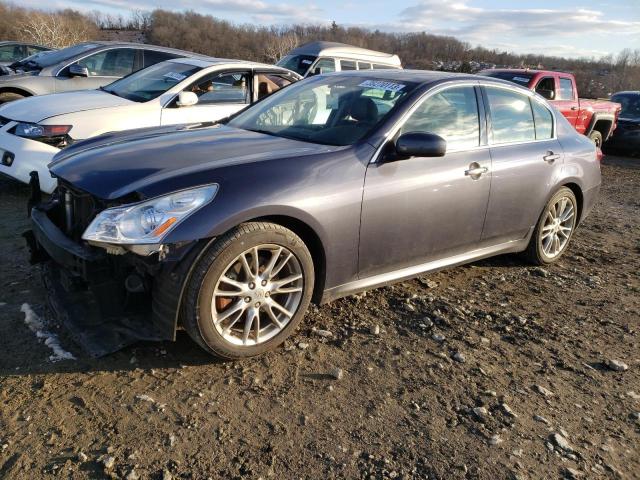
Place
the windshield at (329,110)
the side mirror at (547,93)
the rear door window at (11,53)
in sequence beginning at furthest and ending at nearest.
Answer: the rear door window at (11,53) → the side mirror at (547,93) → the windshield at (329,110)

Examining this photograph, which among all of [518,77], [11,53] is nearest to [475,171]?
[518,77]

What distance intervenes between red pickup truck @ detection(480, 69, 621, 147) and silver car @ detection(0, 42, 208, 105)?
6.82m

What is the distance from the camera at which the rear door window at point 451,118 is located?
12.0 feet

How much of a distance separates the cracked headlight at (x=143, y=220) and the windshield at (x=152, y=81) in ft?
12.5

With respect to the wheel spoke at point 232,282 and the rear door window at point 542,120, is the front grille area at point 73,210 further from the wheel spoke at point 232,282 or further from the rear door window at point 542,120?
the rear door window at point 542,120

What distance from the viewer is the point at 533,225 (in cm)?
465

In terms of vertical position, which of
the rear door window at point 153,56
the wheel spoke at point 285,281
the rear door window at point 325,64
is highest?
the rear door window at point 153,56

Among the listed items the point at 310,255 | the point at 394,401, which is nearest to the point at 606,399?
the point at 394,401

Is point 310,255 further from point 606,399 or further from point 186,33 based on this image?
point 186,33

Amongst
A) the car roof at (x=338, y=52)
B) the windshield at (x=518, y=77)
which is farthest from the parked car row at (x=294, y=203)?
the car roof at (x=338, y=52)

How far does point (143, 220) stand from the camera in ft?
8.79

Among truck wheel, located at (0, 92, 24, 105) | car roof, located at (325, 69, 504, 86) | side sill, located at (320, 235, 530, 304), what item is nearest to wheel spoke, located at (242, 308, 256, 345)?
side sill, located at (320, 235, 530, 304)

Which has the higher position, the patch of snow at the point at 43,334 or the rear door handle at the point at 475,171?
the rear door handle at the point at 475,171

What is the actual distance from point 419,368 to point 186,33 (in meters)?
92.6
